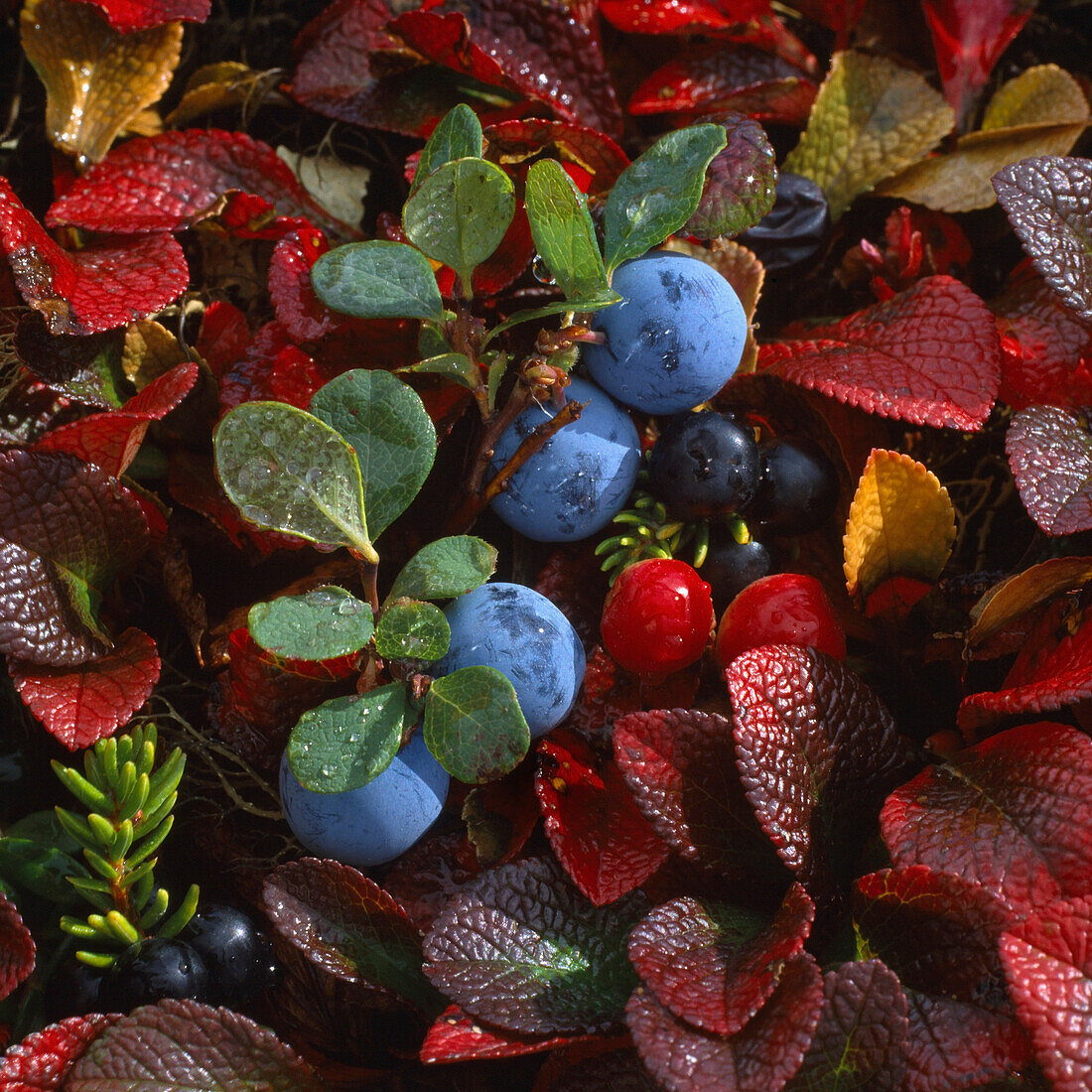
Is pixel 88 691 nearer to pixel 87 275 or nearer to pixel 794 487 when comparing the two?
pixel 87 275

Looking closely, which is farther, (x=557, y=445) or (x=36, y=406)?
(x=36, y=406)

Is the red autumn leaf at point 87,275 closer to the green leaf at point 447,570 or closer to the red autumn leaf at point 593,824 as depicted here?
the green leaf at point 447,570

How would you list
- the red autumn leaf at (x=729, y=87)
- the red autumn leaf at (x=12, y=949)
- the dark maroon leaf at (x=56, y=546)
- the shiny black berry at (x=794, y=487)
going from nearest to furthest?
1. the red autumn leaf at (x=12, y=949)
2. the dark maroon leaf at (x=56, y=546)
3. the shiny black berry at (x=794, y=487)
4. the red autumn leaf at (x=729, y=87)

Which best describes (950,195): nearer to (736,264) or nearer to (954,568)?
(736,264)

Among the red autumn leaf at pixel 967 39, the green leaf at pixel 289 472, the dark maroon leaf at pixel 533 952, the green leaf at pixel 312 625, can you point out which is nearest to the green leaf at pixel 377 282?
the green leaf at pixel 289 472

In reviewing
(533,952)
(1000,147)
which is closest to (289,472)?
(533,952)

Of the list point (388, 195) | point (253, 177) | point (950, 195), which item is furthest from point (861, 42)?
point (253, 177)

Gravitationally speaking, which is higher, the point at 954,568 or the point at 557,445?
the point at 557,445

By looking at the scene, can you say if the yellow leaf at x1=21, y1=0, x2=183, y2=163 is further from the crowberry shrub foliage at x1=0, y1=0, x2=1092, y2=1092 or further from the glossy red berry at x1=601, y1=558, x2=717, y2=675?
the glossy red berry at x1=601, y1=558, x2=717, y2=675
